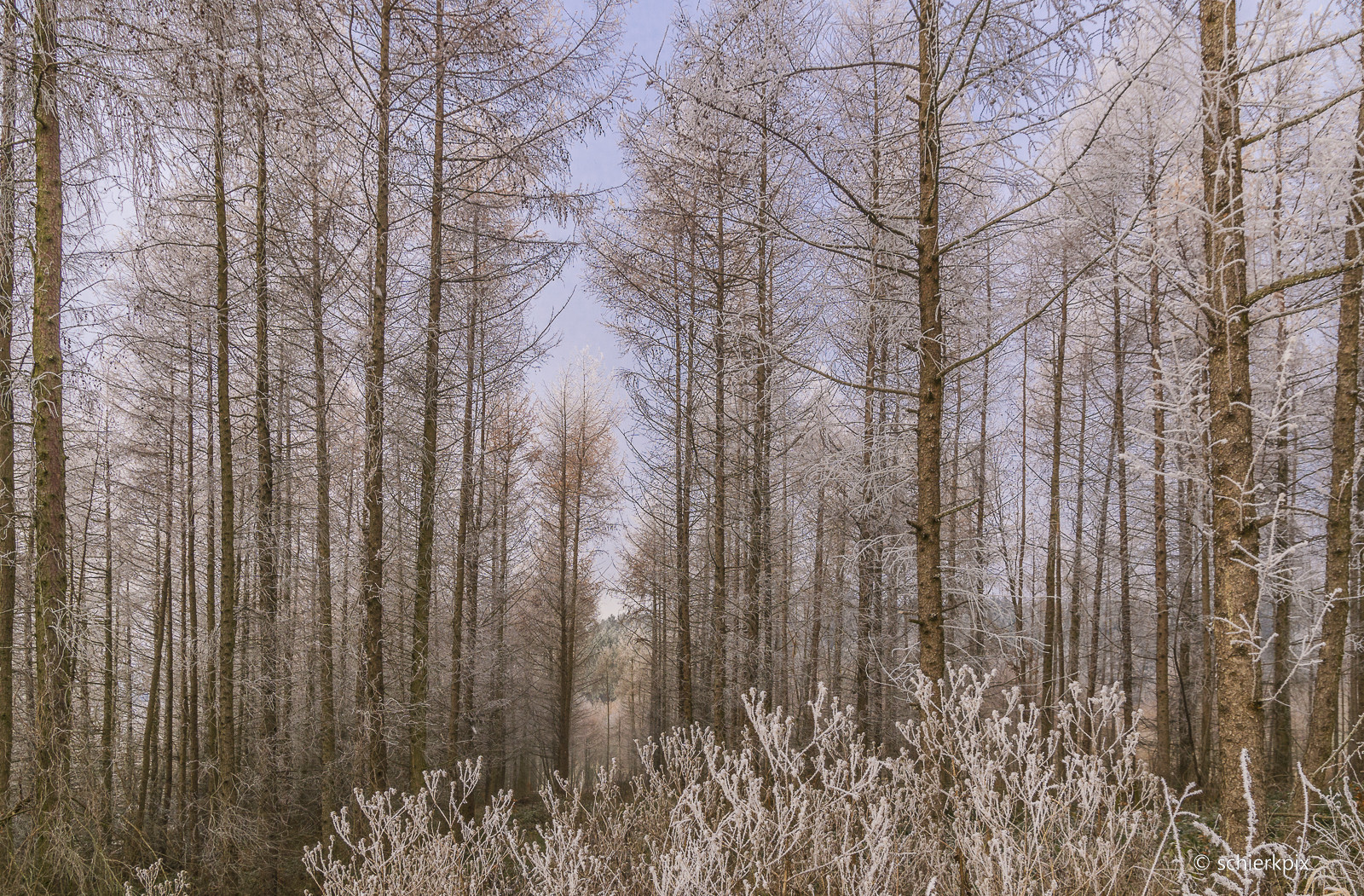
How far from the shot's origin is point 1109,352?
11.2m

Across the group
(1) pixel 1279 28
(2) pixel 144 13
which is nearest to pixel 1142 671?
(1) pixel 1279 28

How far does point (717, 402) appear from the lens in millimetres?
9312

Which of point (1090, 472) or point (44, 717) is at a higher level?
point (1090, 472)

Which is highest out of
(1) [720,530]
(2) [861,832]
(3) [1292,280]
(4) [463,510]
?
(3) [1292,280]

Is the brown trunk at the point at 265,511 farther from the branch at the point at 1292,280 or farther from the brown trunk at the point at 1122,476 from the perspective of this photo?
the brown trunk at the point at 1122,476

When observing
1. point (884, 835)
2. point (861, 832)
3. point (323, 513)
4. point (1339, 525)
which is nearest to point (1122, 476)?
point (1339, 525)

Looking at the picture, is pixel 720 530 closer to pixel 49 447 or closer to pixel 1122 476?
pixel 49 447

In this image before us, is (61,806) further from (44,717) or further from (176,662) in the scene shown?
(176,662)

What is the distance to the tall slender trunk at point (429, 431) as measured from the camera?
275 inches

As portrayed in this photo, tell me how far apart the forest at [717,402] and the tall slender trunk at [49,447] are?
1.2 inches

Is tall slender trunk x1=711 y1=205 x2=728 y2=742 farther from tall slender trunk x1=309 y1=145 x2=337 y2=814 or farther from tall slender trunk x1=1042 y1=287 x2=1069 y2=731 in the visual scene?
tall slender trunk x1=1042 y1=287 x2=1069 y2=731

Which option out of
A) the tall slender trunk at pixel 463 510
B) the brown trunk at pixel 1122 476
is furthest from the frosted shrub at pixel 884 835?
the brown trunk at pixel 1122 476

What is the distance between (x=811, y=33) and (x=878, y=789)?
23.8 ft

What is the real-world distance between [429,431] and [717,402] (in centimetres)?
399
